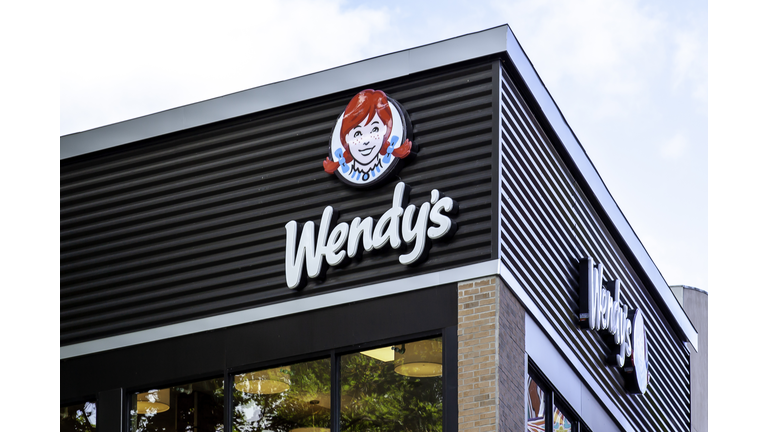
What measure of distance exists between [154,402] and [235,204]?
2970mm

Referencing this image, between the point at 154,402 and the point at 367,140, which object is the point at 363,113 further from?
the point at 154,402

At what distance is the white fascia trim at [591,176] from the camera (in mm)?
16125

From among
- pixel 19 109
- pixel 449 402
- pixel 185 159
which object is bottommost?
pixel 449 402

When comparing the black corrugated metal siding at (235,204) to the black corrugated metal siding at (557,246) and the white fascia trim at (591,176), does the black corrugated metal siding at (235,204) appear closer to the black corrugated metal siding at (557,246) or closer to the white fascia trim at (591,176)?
the black corrugated metal siding at (557,246)

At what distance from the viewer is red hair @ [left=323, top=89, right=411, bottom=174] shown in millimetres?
15961

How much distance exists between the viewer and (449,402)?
47.1 ft

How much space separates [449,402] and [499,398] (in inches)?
24.0

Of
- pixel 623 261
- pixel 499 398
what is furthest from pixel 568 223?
pixel 499 398

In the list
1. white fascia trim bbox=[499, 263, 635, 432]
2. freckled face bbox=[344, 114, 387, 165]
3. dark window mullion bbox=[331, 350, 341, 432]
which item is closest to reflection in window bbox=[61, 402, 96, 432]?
dark window mullion bbox=[331, 350, 341, 432]

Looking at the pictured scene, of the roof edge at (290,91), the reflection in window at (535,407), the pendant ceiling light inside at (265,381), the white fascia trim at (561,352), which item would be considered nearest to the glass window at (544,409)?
the reflection in window at (535,407)

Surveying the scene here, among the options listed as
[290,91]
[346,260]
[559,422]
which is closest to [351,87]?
[290,91]

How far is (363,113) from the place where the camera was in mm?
16172

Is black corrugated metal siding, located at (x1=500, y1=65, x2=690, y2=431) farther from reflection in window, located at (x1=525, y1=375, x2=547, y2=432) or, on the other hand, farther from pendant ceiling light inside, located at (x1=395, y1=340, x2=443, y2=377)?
pendant ceiling light inside, located at (x1=395, y1=340, x2=443, y2=377)

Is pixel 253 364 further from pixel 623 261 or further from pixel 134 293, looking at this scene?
pixel 623 261
